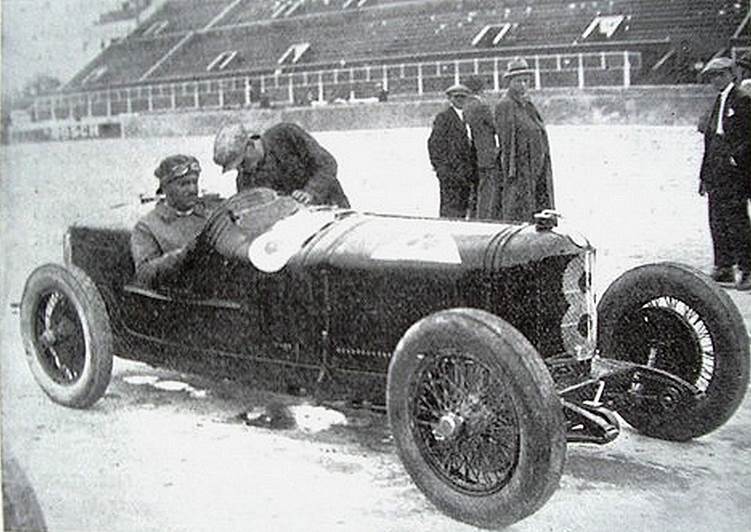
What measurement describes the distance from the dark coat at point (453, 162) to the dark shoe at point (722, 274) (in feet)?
1.59

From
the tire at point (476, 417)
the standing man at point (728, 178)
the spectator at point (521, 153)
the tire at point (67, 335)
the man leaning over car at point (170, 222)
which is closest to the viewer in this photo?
the tire at point (476, 417)

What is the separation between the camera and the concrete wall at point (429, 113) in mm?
2051

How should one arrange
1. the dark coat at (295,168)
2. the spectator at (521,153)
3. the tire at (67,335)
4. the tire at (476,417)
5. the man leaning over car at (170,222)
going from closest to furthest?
the tire at (476,417) → the spectator at (521,153) → the dark coat at (295,168) → the man leaning over car at (170,222) → the tire at (67,335)

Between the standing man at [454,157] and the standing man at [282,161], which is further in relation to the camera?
the standing man at [282,161]

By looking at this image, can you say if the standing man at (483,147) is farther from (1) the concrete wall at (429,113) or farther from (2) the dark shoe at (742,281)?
(2) the dark shoe at (742,281)

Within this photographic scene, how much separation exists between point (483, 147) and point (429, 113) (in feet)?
0.53

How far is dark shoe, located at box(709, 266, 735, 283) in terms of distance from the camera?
2.06 meters

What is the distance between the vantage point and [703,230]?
2.06 metres

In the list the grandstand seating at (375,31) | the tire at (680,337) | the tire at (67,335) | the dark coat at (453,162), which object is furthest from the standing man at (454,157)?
the tire at (67,335)

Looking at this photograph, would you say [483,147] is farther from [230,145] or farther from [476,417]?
[230,145]

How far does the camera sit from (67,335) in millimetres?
2840

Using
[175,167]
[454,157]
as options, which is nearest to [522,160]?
[454,157]

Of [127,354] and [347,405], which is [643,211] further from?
[127,354]

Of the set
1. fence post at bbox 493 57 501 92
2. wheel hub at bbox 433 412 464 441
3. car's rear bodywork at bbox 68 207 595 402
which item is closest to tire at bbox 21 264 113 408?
car's rear bodywork at bbox 68 207 595 402
